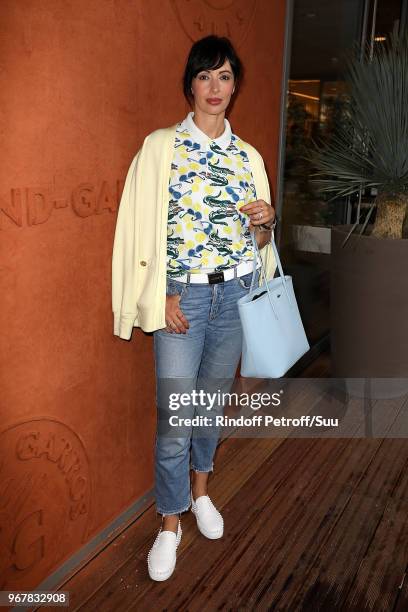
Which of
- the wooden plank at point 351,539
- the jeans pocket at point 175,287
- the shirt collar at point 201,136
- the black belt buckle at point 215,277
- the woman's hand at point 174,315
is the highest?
the shirt collar at point 201,136

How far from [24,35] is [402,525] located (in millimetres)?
2207

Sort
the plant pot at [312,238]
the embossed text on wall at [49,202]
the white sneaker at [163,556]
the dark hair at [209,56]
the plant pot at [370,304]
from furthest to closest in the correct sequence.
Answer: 1. the plant pot at [312,238]
2. the plant pot at [370,304]
3. the white sneaker at [163,556]
4. the dark hair at [209,56]
5. the embossed text on wall at [49,202]

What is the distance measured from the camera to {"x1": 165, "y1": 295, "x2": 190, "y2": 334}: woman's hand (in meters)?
1.83

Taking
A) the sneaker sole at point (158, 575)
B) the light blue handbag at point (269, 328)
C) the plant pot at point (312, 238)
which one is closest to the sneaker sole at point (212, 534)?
the sneaker sole at point (158, 575)

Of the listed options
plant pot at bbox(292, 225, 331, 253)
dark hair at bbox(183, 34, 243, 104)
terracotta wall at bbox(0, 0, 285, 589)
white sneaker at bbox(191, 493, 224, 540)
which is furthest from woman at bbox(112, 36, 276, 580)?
plant pot at bbox(292, 225, 331, 253)

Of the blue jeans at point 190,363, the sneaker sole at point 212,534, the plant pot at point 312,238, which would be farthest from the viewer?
the plant pot at point 312,238

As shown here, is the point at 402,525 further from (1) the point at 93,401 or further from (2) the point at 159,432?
(1) the point at 93,401

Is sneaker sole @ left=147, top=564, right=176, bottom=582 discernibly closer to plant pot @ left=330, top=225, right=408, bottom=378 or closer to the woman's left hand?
the woman's left hand

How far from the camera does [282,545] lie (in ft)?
7.22

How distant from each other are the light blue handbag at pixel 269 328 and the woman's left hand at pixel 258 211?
0.29 feet

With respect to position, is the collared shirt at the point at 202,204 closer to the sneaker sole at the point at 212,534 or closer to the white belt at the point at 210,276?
the white belt at the point at 210,276

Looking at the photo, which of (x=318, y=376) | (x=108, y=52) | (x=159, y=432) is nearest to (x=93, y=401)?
(x=159, y=432)

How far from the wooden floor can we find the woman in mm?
140

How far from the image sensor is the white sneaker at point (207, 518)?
221cm
